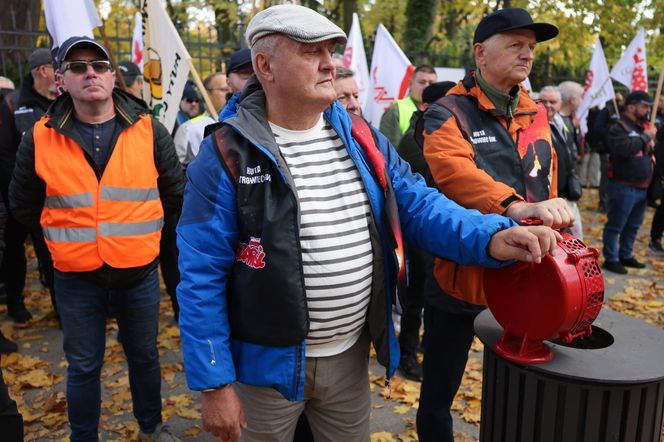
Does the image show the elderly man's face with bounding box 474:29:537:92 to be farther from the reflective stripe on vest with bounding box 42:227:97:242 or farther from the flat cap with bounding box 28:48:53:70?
the flat cap with bounding box 28:48:53:70

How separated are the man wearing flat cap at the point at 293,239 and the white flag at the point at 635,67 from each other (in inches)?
345

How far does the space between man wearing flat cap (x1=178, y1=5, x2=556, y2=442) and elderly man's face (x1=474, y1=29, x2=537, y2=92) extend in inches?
32.5

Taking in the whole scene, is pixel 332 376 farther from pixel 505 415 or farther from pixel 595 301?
pixel 595 301

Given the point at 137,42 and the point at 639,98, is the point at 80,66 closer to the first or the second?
the point at 137,42

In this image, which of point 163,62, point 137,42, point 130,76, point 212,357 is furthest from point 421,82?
point 212,357

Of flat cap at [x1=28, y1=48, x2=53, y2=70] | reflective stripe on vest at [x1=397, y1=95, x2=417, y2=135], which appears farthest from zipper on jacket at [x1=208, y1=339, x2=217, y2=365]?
flat cap at [x1=28, y1=48, x2=53, y2=70]

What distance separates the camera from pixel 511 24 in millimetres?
2717

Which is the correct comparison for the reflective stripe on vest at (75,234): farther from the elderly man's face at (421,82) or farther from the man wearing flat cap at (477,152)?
the elderly man's face at (421,82)

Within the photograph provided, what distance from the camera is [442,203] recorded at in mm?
2207

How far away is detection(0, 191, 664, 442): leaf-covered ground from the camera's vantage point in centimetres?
400

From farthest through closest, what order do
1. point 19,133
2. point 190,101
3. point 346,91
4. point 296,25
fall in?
point 190,101 < point 19,133 < point 346,91 < point 296,25

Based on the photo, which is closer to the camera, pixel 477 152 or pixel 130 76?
pixel 477 152

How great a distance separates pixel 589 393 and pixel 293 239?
3.55 feet

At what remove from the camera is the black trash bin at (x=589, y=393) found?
77.5 inches
